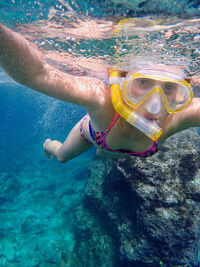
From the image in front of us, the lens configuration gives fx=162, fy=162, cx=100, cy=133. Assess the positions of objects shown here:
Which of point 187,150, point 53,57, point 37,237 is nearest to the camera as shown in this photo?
point 187,150

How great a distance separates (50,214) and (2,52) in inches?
443

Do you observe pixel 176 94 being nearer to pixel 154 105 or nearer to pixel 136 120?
pixel 154 105

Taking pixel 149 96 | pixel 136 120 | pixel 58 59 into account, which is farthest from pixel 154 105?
pixel 58 59

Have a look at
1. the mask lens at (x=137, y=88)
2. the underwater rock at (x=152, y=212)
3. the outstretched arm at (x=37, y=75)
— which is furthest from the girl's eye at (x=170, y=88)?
the underwater rock at (x=152, y=212)

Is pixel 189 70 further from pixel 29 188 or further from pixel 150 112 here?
pixel 29 188

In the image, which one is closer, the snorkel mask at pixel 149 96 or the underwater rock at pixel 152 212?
the snorkel mask at pixel 149 96

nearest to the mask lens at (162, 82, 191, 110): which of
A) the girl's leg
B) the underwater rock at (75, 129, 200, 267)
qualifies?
the girl's leg

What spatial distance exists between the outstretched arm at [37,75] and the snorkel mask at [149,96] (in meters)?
0.35

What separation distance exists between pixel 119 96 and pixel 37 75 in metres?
1.21

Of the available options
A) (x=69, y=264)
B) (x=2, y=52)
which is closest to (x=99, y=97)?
(x=2, y=52)

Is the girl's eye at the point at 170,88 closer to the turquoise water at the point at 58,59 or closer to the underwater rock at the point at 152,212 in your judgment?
the turquoise water at the point at 58,59

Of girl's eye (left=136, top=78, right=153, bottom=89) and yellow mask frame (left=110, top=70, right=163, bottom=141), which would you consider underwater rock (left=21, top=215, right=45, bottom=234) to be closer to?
yellow mask frame (left=110, top=70, right=163, bottom=141)

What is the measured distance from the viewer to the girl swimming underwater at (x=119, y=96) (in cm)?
159

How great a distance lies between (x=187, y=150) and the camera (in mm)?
6562
